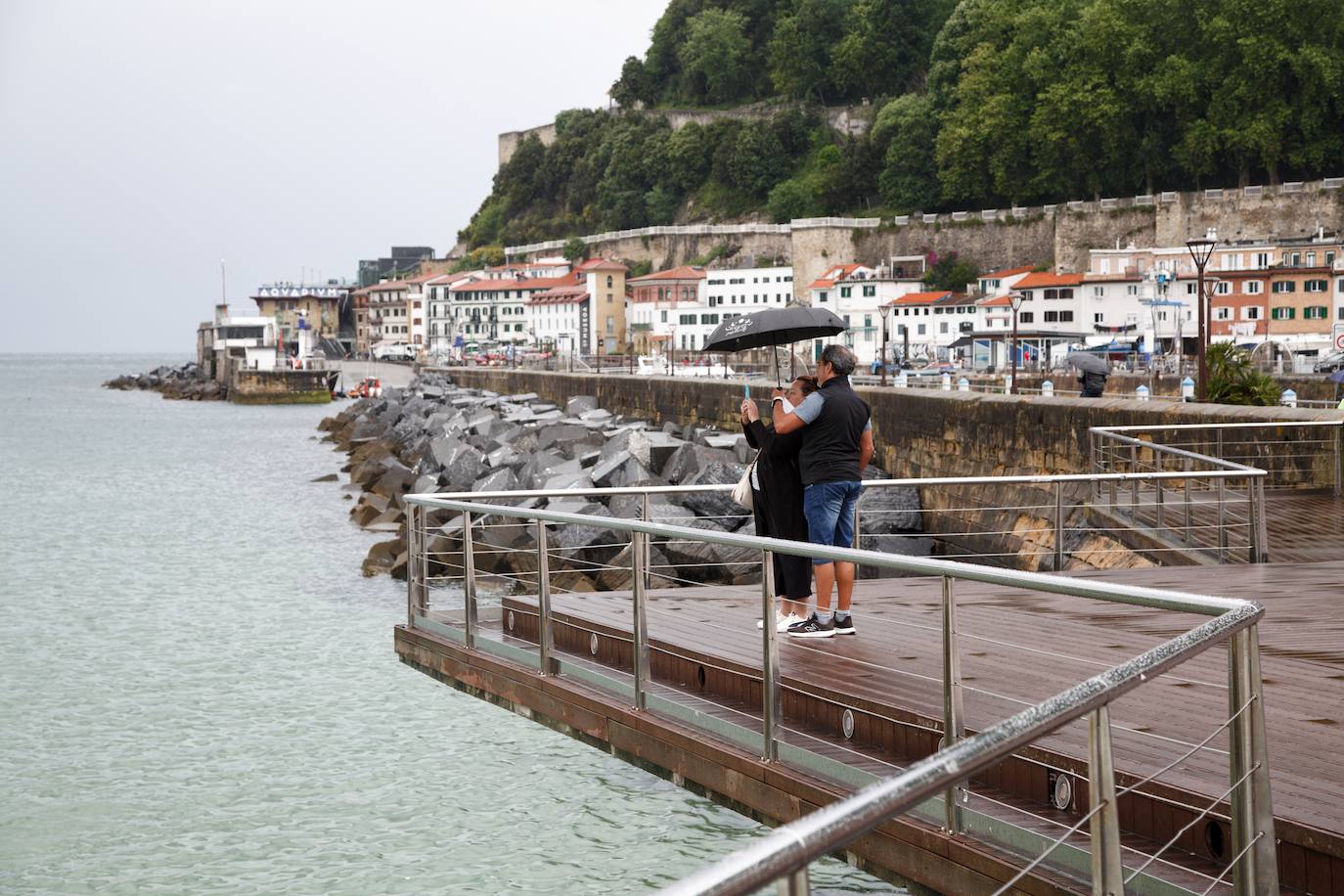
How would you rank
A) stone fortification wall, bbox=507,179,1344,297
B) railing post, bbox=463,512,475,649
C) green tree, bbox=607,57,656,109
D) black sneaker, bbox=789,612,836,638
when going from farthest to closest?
green tree, bbox=607,57,656,109 → stone fortification wall, bbox=507,179,1344,297 → railing post, bbox=463,512,475,649 → black sneaker, bbox=789,612,836,638

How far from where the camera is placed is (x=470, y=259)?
124 m

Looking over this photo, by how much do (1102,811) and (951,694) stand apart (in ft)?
4.12

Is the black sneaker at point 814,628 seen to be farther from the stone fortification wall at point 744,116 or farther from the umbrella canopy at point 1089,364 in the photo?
the stone fortification wall at point 744,116

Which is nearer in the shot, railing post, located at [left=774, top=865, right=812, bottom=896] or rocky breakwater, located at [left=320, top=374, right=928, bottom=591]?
railing post, located at [left=774, top=865, right=812, bottom=896]

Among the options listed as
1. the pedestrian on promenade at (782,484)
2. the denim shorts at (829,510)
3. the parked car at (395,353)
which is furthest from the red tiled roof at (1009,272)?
the denim shorts at (829,510)

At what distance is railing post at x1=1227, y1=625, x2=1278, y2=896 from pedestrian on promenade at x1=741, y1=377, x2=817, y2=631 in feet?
10.1

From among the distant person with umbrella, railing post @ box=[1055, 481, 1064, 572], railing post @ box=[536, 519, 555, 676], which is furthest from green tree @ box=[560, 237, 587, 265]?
railing post @ box=[536, 519, 555, 676]

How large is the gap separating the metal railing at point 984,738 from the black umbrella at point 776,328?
4.44 feet

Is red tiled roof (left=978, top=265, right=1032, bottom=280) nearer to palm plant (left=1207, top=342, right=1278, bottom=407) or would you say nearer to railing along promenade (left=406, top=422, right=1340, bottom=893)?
palm plant (left=1207, top=342, right=1278, bottom=407)

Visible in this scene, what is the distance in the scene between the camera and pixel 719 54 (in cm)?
10819

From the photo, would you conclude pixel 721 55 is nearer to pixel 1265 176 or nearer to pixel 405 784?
pixel 1265 176

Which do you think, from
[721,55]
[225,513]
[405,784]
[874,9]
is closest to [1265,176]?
[874,9]

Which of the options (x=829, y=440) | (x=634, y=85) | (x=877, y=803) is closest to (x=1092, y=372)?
(x=829, y=440)

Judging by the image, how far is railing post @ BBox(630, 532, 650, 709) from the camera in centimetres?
573
